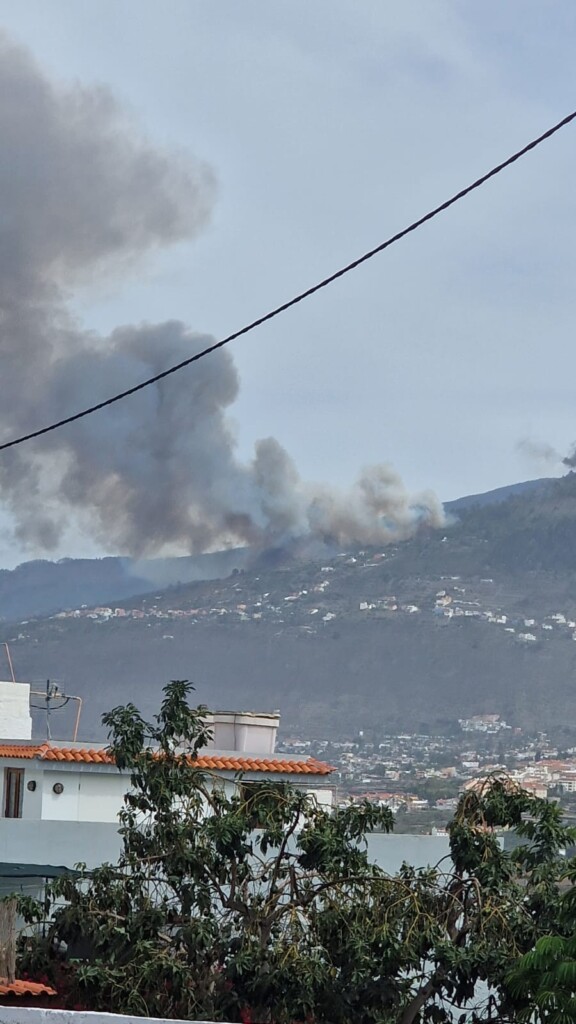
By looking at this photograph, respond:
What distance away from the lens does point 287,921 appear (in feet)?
54.3

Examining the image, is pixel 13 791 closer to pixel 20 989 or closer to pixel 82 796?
pixel 82 796

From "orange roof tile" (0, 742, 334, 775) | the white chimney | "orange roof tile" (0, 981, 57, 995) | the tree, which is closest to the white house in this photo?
"orange roof tile" (0, 742, 334, 775)

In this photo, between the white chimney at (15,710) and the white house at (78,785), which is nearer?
the white house at (78,785)

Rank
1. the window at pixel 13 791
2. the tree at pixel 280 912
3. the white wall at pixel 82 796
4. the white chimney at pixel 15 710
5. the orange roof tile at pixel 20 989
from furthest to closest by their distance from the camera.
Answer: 1. the white chimney at pixel 15 710
2. the window at pixel 13 791
3. the white wall at pixel 82 796
4. the tree at pixel 280 912
5. the orange roof tile at pixel 20 989

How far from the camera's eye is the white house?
2439 cm

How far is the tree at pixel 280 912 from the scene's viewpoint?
15.5 meters

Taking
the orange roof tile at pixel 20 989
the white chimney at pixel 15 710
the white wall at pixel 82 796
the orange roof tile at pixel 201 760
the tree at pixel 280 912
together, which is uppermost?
the white chimney at pixel 15 710

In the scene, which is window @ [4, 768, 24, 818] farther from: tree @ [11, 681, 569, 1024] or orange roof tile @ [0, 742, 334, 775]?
tree @ [11, 681, 569, 1024]

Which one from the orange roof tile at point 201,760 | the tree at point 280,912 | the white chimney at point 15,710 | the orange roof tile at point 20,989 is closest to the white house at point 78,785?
the orange roof tile at point 201,760

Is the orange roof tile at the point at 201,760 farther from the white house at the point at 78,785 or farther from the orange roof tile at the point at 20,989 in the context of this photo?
the orange roof tile at the point at 20,989

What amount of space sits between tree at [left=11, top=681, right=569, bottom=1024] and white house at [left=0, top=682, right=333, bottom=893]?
5197 millimetres

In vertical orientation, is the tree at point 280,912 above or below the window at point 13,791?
below

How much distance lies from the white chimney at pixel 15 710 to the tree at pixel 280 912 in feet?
54.9

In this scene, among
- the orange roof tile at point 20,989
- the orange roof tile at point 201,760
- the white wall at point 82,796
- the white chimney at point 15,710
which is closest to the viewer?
the orange roof tile at point 20,989
